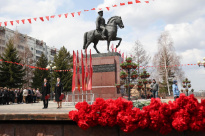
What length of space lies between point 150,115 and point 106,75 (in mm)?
11961

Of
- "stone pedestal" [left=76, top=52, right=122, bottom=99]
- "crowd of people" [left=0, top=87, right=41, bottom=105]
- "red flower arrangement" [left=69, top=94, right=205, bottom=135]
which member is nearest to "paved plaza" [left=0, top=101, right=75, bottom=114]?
"red flower arrangement" [left=69, top=94, right=205, bottom=135]

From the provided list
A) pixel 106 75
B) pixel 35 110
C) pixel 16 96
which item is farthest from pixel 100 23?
pixel 16 96

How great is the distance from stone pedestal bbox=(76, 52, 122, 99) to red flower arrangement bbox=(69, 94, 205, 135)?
36.1 ft

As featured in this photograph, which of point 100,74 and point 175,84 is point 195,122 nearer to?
point 175,84

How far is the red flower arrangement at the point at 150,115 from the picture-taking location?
4031mm

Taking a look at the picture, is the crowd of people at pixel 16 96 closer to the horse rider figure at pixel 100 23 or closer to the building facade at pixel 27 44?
the horse rider figure at pixel 100 23

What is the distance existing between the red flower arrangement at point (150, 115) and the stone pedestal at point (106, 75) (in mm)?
11016

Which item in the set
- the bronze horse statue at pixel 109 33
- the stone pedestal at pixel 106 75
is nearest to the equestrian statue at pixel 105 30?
the bronze horse statue at pixel 109 33

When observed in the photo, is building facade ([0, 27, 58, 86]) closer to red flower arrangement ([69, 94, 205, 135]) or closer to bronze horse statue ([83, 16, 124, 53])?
bronze horse statue ([83, 16, 124, 53])

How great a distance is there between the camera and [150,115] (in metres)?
4.14

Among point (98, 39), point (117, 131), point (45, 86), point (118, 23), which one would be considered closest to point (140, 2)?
point (118, 23)

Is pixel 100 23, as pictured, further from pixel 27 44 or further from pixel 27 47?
pixel 27 44

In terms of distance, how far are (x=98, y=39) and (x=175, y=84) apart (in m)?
8.04

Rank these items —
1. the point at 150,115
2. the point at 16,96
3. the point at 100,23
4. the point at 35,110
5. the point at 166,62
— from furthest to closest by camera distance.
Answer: the point at 166,62, the point at 16,96, the point at 100,23, the point at 35,110, the point at 150,115
